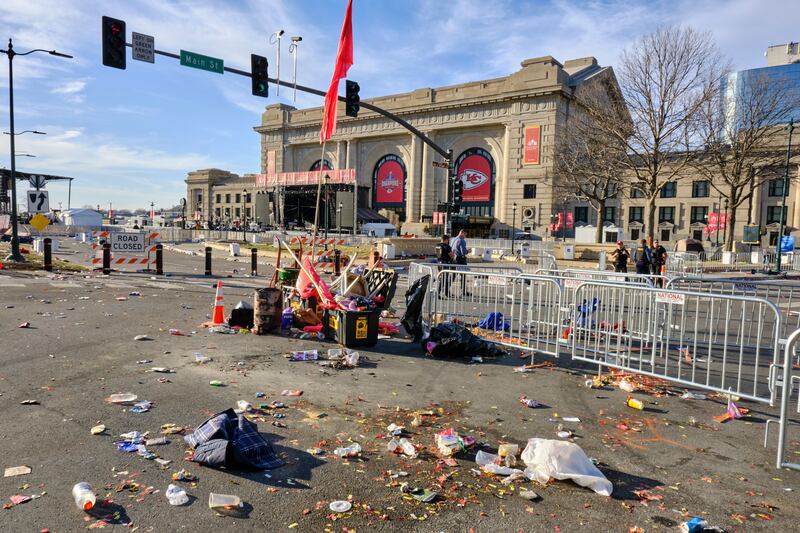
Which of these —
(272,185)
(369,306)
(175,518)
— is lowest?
(175,518)

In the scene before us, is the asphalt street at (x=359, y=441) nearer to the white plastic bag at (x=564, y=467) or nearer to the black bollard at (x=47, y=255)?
the white plastic bag at (x=564, y=467)

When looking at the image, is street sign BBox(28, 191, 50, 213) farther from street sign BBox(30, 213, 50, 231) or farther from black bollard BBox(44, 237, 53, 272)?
black bollard BBox(44, 237, 53, 272)

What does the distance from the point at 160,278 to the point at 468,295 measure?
12.2m

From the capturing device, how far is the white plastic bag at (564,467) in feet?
13.2

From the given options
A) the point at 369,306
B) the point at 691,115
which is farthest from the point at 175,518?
the point at 691,115

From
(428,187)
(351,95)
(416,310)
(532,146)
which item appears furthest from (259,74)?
(428,187)

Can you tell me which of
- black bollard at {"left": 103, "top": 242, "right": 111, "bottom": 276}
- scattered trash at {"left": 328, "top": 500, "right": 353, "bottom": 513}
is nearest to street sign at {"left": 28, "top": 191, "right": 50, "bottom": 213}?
black bollard at {"left": 103, "top": 242, "right": 111, "bottom": 276}

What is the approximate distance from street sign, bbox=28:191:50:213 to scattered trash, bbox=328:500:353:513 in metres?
23.2

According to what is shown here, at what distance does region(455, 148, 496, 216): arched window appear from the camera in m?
Result: 67.6

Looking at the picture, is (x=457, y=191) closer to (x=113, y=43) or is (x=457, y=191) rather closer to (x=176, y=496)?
(x=113, y=43)

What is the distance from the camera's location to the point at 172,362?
24.3 ft

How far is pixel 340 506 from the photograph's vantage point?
3.66 metres

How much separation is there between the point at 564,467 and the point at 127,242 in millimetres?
19160

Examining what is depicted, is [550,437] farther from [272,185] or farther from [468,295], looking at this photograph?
[272,185]
